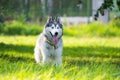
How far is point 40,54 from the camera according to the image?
469 inches

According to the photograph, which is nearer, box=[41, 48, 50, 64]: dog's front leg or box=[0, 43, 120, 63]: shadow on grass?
box=[41, 48, 50, 64]: dog's front leg

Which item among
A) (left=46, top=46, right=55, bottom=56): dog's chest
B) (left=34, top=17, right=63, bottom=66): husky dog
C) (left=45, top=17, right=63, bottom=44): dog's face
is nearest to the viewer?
(left=45, top=17, right=63, bottom=44): dog's face

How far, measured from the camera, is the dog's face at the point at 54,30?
37.2ft

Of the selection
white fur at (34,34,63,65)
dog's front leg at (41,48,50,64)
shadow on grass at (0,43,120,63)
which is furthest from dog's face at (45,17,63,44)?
shadow on grass at (0,43,120,63)

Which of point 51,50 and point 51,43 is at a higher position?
point 51,43

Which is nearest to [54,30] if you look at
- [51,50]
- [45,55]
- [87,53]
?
[51,50]

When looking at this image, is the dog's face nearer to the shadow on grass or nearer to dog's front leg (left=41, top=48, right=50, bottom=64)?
dog's front leg (left=41, top=48, right=50, bottom=64)

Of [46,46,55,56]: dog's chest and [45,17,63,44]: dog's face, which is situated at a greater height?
[45,17,63,44]: dog's face

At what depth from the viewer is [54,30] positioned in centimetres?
1134

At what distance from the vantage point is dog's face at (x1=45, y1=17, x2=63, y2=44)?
11.3 m

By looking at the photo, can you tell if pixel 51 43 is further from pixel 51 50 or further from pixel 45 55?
pixel 45 55

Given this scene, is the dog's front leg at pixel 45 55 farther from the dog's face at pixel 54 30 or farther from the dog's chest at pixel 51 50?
the dog's face at pixel 54 30

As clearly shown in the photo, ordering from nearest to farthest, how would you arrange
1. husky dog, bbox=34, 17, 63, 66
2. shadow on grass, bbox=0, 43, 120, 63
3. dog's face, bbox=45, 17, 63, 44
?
dog's face, bbox=45, 17, 63, 44
husky dog, bbox=34, 17, 63, 66
shadow on grass, bbox=0, 43, 120, 63

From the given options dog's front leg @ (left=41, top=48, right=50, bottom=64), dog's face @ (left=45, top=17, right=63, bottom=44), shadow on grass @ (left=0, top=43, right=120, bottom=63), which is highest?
dog's face @ (left=45, top=17, right=63, bottom=44)
